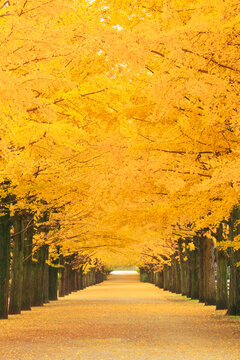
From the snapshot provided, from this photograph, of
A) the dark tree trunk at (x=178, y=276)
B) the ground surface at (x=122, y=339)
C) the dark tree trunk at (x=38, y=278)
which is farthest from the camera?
the dark tree trunk at (x=178, y=276)

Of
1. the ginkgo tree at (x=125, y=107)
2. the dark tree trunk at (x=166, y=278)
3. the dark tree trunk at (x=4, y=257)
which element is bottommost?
the dark tree trunk at (x=166, y=278)

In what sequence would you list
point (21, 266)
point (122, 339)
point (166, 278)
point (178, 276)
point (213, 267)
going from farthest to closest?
point (166, 278), point (178, 276), point (213, 267), point (21, 266), point (122, 339)

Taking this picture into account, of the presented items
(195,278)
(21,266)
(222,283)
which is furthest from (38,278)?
(222,283)

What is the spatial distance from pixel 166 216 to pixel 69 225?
38.6 feet

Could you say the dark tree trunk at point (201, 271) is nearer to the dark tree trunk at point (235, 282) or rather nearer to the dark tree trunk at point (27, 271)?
the dark tree trunk at point (27, 271)

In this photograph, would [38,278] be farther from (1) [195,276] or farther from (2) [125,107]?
(2) [125,107]

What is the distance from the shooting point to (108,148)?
11789 millimetres

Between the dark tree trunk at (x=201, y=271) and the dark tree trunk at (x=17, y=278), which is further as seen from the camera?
the dark tree trunk at (x=201, y=271)

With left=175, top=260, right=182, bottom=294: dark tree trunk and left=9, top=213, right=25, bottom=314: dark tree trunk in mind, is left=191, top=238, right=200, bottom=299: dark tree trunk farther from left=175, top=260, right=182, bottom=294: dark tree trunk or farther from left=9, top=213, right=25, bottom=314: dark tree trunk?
left=9, top=213, right=25, bottom=314: dark tree trunk

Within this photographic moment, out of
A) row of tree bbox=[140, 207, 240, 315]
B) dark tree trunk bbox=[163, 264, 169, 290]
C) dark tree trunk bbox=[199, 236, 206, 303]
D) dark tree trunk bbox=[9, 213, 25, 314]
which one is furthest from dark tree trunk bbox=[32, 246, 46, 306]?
dark tree trunk bbox=[163, 264, 169, 290]

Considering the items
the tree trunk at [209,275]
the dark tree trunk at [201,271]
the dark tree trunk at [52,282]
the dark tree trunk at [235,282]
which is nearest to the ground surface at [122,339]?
the dark tree trunk at [235,282]

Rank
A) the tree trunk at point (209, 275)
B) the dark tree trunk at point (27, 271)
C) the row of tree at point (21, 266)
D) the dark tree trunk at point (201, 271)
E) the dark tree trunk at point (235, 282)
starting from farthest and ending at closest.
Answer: the dark tree trunk at point (201, 271), the tree trunk at point (209, 275), the dark tree trunk at point (27, 271), the dark tree trunk at point (235, 282), the row of tree at point (21, 266)

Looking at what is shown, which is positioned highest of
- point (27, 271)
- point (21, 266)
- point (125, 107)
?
point (125, 107)

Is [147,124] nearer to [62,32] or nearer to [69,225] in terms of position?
[62,32]
